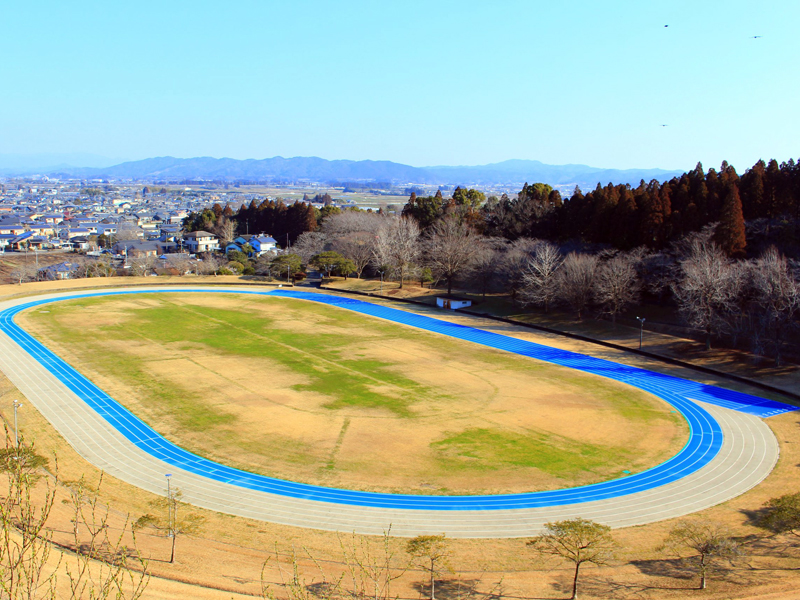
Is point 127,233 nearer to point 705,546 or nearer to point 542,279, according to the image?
point 542,279

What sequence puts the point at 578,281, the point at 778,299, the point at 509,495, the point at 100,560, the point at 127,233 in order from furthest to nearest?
the point at 127,233
the point at 578,281
the point at 778,299
the point at 509,495
the point at 100,560

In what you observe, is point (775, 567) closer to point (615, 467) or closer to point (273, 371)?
point (615, 467)

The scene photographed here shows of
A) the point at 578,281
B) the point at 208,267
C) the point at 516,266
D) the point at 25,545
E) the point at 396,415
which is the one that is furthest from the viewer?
the point at 208,267

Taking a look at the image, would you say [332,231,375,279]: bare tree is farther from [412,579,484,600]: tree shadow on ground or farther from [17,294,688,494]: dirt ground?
[412,579,484,600]: tree shadow on ground

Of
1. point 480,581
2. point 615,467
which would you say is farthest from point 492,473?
point 480,581

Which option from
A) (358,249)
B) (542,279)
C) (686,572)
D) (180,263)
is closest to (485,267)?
(542,279)

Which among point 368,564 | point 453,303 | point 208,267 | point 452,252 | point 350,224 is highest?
point 350,224

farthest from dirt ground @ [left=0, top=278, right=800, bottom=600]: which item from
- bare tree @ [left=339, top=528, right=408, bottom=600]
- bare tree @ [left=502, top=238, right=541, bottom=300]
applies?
bare tree @ [left=502, top=238, right=541, bottom=300]
